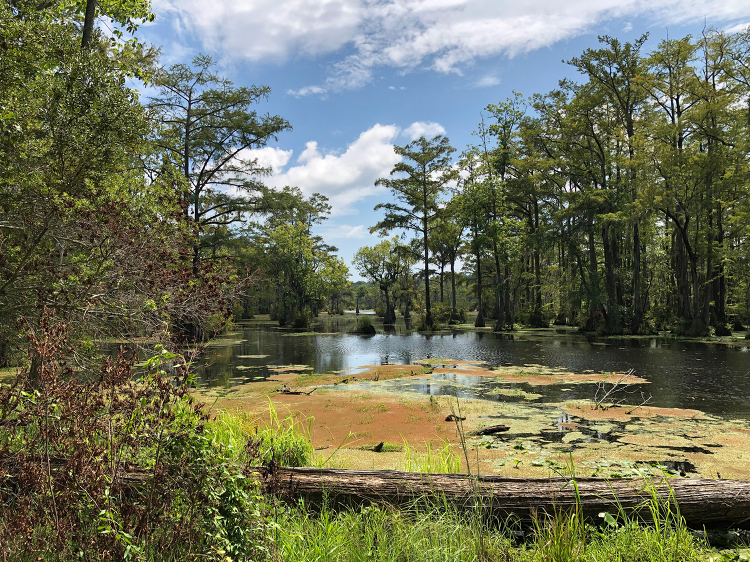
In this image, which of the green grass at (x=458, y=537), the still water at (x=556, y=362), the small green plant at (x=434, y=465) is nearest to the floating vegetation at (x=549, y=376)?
the still water at (x=556, y=362)

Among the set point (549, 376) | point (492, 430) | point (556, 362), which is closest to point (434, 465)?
point (492, 430)

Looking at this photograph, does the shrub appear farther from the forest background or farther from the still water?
the still water

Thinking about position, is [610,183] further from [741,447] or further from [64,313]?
[64,313]

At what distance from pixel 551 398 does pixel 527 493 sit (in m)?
5.81

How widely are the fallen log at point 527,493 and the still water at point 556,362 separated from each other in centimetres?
328

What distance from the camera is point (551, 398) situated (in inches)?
333

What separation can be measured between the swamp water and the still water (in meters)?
0.04

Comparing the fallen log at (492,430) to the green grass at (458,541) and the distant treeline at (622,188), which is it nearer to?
the green grass at (458,541)

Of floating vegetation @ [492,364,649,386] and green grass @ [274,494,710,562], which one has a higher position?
green grass @ [274,494,710,562]

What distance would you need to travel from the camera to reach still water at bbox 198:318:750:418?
28.7 ft

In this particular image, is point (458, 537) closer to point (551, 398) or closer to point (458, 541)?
point (458, 541)

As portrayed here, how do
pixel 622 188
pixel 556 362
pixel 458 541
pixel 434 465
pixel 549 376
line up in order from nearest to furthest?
pixel 458 541 < pixel 434 465 < pixel 549 376 < pixel 556 362 < pixel 622 188

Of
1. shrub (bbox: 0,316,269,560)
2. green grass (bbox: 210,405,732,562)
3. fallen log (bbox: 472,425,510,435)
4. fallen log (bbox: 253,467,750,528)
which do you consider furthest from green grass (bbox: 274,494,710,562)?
fallen log (bbox: 472,425,510,435)

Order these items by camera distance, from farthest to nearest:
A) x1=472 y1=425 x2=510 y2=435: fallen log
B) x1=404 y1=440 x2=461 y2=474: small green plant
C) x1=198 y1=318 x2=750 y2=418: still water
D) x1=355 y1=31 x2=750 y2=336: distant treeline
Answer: x1=355 y1=31 x2=750 y2=336: distant treeline, x1=198 y1=318 x2=750 y2=418: still water, x1=472 y1=425 x2=510 y2=435: fallen log, x1=404 y1=440 x2=461 y2=474: small green plant
